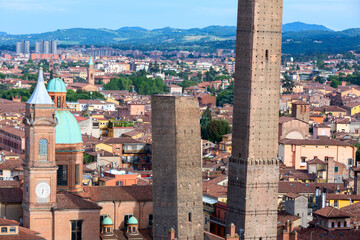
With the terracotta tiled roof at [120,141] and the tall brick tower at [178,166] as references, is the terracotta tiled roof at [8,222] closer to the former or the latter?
the tall brick tower at [178,166]

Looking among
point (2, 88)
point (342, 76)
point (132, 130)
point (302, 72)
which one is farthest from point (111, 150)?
point (302, 72)

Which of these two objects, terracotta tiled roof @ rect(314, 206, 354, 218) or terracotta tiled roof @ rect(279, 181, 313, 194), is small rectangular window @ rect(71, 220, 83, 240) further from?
terracotta tiled roof @ rect(279, 181, 313, 194)

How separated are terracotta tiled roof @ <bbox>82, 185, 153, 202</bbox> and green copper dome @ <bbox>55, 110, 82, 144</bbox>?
1.60 m

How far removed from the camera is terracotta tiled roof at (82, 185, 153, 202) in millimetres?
31969

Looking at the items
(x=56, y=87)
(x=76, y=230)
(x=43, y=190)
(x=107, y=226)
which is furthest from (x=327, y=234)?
(x=56, y=87)

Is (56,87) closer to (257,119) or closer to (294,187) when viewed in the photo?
(257,119)

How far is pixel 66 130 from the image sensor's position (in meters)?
31.4

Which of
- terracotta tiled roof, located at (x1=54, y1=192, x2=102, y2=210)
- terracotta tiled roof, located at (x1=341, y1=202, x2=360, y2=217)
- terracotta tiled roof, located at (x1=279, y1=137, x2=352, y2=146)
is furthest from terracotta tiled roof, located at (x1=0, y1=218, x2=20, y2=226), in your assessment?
terracotta tiled roof, located at (x1=279, y1=137, x2=352, y2=146)

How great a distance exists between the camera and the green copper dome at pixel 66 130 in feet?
103

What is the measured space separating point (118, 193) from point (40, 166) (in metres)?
3.64

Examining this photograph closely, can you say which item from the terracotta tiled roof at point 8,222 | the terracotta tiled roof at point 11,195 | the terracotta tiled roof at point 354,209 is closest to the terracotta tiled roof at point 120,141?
the terracotta tiled roof at point 354,209

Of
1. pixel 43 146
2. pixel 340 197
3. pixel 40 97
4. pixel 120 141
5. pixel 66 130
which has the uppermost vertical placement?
pixel 40 97

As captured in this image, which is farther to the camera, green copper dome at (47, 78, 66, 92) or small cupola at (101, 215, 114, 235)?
green copper dome at (47, 78, 66, 92)

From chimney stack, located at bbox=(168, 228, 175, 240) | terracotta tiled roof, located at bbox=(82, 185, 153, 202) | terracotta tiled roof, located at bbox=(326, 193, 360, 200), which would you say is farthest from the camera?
terracotta tiled roof, located at bbox=(326, 193, 360, 200)
